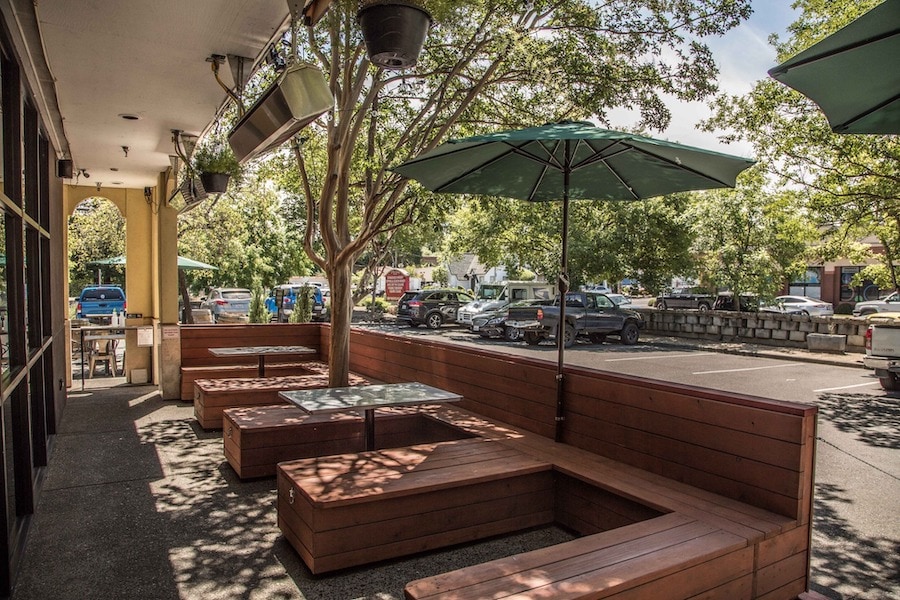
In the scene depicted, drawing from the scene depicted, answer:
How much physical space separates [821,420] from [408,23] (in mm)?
7367

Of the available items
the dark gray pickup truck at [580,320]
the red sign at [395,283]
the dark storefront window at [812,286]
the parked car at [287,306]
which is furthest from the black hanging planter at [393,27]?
the dark storefront window at [812,286]

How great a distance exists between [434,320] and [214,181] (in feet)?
57.9

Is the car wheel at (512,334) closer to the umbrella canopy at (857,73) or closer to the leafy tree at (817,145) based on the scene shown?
the leafy tree at (817,145)

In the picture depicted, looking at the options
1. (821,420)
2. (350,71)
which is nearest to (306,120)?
(350,71)

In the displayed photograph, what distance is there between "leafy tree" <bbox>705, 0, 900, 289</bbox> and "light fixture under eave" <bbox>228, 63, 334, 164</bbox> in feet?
32.4

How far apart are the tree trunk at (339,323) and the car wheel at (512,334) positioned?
42.1 ft

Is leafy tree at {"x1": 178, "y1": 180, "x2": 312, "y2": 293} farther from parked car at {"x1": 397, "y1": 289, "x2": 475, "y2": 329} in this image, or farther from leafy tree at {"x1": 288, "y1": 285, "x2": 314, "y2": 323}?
parked car at {"x1": 397, "y1": 289, "x2": 475, "y2": 329}

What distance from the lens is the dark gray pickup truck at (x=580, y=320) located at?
57.4ft

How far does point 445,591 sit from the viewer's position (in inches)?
92.2

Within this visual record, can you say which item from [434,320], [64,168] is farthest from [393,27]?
[434,320]

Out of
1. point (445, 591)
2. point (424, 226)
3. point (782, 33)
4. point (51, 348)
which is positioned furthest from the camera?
point (782, 33)

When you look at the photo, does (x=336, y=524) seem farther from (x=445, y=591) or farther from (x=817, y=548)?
(x=817, y=548)

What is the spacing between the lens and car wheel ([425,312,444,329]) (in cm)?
2383

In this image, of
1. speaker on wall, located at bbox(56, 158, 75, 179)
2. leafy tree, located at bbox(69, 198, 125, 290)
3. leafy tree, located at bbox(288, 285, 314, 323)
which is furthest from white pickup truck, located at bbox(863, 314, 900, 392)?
leafy tree, located at bbox(69, 198, 125, 290)
